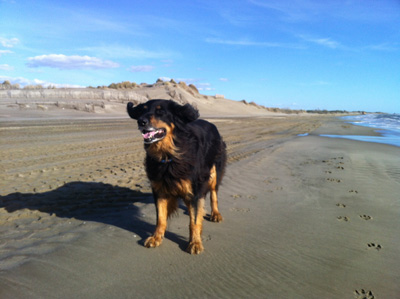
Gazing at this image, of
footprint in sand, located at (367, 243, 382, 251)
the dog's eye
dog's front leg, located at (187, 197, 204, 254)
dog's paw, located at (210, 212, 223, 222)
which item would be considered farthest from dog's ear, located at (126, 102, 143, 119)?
footprint in sand, located at (367, 243, 382, 251)

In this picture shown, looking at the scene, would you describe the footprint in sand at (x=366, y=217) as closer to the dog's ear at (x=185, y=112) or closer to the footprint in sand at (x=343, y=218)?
the footprint in sand at (x=343, y=218)

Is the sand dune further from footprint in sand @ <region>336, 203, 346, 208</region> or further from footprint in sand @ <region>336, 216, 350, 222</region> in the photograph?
footprint in sand @ <region>336, 216, 350, 222</region>

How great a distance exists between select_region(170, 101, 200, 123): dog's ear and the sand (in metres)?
1.68

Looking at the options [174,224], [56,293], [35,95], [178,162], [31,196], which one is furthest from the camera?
[35,95]

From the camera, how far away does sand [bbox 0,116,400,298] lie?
2.83 meters

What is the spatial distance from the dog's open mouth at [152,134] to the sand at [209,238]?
1.42 m

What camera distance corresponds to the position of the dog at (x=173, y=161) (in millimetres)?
3488

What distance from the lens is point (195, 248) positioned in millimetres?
3527

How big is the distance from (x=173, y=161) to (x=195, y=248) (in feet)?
3.69

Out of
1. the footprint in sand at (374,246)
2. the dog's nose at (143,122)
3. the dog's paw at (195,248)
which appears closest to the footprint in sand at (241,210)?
the dog's paw at (195,248)

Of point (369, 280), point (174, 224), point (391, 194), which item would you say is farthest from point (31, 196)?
point (391, 194)

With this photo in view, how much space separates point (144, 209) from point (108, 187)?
1494mm

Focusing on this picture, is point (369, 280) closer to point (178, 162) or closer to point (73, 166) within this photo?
point (178, 162)

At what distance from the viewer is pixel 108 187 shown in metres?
6.15
